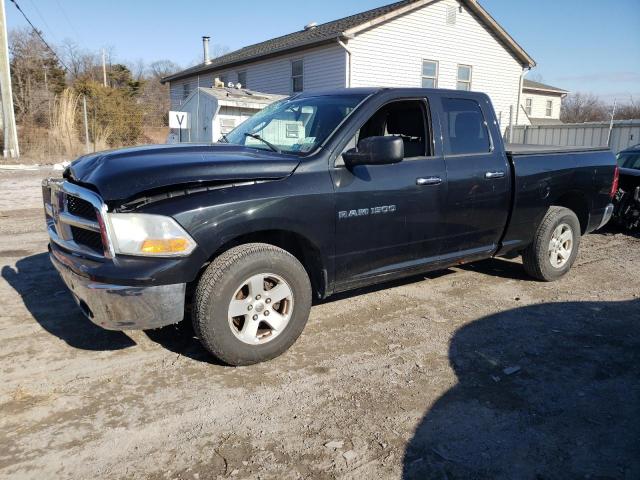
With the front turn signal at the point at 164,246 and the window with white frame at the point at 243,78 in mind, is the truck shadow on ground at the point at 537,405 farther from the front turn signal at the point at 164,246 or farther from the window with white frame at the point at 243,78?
the window with white frame at the point at 243,78

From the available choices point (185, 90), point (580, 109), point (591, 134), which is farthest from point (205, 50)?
point (580, 109)

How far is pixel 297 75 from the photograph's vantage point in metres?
21.2

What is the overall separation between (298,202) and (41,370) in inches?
→ 80.9

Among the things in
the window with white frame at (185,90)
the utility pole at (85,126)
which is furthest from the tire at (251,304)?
the window with white frame at (185,90)

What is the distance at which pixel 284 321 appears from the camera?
11.7ft

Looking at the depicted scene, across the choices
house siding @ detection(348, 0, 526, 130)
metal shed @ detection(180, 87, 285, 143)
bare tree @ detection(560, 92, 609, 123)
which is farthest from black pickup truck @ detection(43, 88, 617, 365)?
bare tree @ detection(560, 92, 609, 123)

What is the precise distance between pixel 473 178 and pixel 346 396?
95.8 inches

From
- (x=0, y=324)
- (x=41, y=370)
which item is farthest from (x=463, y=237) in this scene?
(x=0, y=324)

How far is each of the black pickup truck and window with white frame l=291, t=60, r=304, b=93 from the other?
16955mm

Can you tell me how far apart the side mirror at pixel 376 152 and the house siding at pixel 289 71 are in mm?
15800

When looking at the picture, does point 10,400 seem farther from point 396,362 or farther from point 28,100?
point 28,100

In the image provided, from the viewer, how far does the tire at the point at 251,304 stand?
3.23 meters

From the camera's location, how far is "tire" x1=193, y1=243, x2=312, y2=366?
323 cm

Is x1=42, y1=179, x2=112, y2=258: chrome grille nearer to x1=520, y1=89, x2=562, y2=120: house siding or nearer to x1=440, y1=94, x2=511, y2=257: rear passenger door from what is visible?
x1=440, y1=94, x2=511, y2=257: rear passenger door
